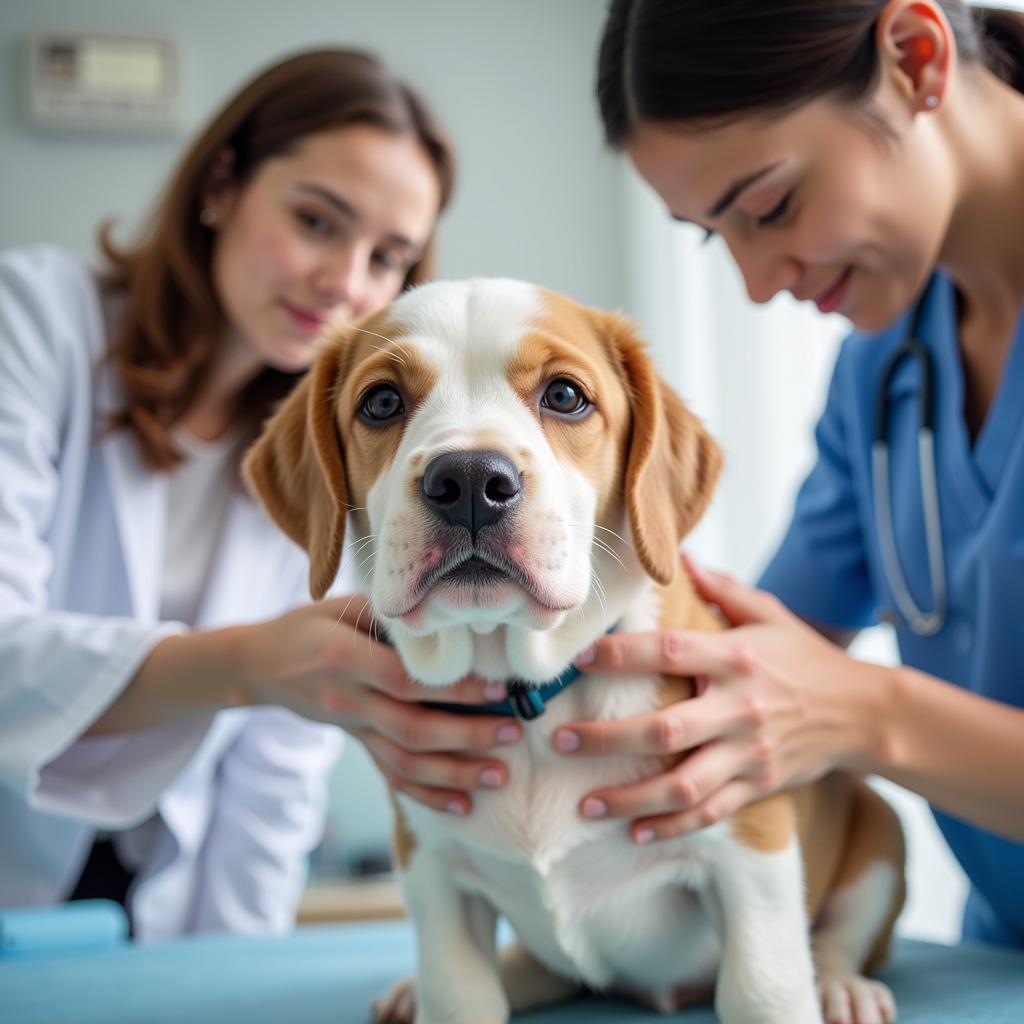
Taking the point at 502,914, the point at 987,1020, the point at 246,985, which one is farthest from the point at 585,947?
the point at 246,985

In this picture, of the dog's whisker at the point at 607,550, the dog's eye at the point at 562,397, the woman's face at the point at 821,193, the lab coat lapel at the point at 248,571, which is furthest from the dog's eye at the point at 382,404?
the lab coat lapel at the point at 248,571

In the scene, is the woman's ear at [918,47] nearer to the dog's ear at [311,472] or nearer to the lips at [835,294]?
the lips at [835,294]

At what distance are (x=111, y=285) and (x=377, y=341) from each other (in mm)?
1059

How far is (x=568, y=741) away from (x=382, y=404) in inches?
16.9

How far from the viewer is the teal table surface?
1.31m

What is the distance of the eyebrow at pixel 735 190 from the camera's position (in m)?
1.34

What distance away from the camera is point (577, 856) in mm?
1218

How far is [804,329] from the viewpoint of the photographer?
129 inches

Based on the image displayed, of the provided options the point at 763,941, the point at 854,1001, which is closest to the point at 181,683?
the point at 763,941

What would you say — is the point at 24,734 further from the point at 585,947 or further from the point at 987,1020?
the point at 987,1020

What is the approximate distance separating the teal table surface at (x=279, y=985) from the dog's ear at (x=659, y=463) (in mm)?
545

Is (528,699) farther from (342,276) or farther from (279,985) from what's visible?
(342,276)

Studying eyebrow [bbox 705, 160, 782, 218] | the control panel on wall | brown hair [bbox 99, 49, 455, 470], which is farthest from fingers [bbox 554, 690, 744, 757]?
the control panel on wall

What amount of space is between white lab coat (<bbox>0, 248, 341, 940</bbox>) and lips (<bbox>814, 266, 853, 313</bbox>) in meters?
1.00
